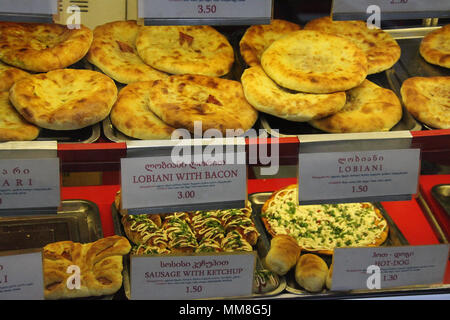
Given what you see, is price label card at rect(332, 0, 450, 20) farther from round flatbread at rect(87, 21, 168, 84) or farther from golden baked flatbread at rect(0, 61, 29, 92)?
golden baked flatbread at rect(0, 61, 29, 92)

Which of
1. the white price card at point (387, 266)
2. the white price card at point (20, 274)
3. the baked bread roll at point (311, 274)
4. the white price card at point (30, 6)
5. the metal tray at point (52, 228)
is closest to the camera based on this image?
the white price card at point (30, 6)

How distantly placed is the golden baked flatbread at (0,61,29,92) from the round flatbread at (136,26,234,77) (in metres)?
0.38

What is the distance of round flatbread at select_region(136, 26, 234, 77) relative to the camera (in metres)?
1.79

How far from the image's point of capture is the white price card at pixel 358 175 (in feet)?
5.23

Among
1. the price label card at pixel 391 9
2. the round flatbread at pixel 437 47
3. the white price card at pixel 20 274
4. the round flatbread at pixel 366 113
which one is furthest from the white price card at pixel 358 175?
the white price card at pixel 20 274

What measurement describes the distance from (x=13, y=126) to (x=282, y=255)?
3.26 ft

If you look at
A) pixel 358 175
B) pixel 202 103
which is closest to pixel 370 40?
pixel 358 175

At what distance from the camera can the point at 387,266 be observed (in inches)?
72.8

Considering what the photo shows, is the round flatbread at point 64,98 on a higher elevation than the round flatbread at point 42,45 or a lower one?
lower

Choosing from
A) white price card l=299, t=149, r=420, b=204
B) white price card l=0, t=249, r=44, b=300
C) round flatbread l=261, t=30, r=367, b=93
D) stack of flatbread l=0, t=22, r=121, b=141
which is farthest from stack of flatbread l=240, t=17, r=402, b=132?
white price card l=0, t=249, r=44, b=300

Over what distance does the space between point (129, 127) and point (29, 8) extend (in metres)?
0.40

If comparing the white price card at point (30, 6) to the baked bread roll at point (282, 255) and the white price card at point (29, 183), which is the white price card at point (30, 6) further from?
the baked bread roll at point (282, 255)

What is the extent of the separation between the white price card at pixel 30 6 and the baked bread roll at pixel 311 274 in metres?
1.15
